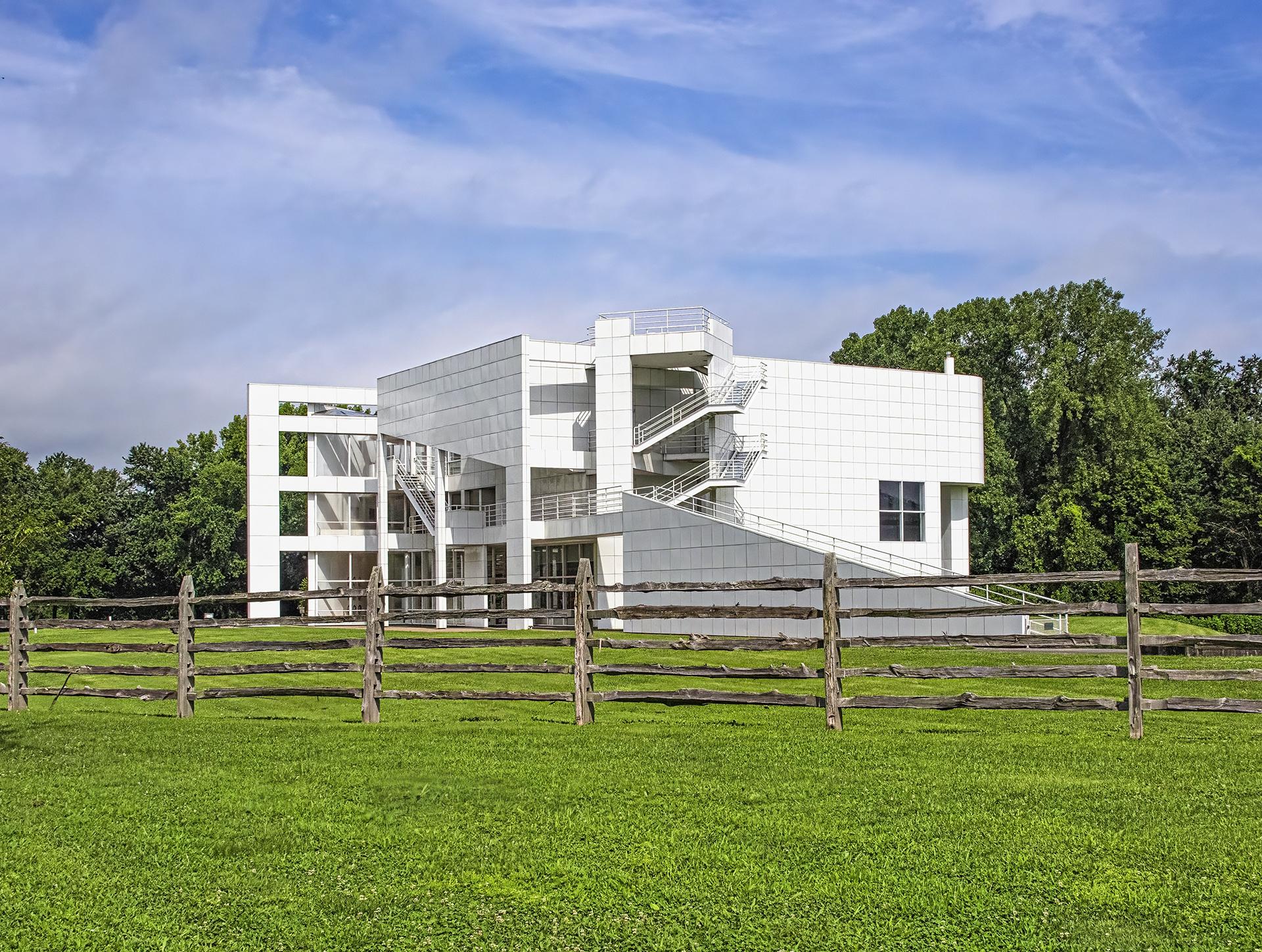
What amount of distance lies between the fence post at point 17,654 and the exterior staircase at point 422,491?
3230 cm

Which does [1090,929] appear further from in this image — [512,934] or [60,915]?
[60,915]

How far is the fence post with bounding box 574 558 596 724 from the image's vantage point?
569 inches

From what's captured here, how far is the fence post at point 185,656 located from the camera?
645 inches

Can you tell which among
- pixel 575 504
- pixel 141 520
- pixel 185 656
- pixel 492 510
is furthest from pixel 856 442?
pixel 141 520

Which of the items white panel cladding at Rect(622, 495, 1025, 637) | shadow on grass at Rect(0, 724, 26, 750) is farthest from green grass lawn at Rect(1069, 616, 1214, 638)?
shadow on grass at Rect(0, 724, 26, 750)

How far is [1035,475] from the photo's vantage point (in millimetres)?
67938

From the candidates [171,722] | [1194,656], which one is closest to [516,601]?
[1194,656]

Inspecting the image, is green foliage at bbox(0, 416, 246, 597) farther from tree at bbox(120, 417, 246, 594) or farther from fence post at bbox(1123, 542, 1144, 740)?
fence post at bbox(1123, 542, 1144, 740)

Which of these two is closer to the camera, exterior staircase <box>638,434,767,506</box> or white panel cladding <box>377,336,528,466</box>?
exterior staircase <box>638,434,767,506</box>

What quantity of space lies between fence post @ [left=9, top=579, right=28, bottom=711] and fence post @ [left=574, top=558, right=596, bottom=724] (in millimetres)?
8785

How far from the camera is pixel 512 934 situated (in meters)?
6.72

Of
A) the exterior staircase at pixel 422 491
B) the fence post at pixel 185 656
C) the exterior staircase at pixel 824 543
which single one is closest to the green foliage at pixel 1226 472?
the exterior staircase at pixel 824 543

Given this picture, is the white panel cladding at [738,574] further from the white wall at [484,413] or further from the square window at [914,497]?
the square window at [914,497]

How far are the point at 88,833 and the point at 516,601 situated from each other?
37.2 meters
